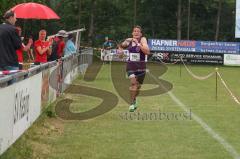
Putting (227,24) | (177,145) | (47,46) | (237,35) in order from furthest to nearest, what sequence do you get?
(227,24) < (237,35) < (47,46) < (177,145)

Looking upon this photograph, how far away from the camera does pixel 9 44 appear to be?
35.6 feet

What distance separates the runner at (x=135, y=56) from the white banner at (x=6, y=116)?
6477 millimetres

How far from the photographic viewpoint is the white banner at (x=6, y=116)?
734cm

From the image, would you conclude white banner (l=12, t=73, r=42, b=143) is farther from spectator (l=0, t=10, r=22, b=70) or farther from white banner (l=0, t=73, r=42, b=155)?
spectator (l=0, t=10, r=22, b=70)

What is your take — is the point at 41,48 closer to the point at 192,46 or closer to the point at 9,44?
the point at 9,44

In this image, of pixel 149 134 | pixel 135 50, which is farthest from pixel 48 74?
pixel 149 134

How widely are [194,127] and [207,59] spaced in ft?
109

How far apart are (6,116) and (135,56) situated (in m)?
7.16

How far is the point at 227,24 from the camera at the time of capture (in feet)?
189

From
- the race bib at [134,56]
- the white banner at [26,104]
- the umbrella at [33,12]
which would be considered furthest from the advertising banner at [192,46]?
the white banner at [26,104]

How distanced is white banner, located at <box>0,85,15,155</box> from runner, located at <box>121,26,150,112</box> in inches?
255

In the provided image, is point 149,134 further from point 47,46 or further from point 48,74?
point 47,46

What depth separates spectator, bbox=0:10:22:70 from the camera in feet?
35.1

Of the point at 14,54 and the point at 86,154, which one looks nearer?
the point at 86,154
